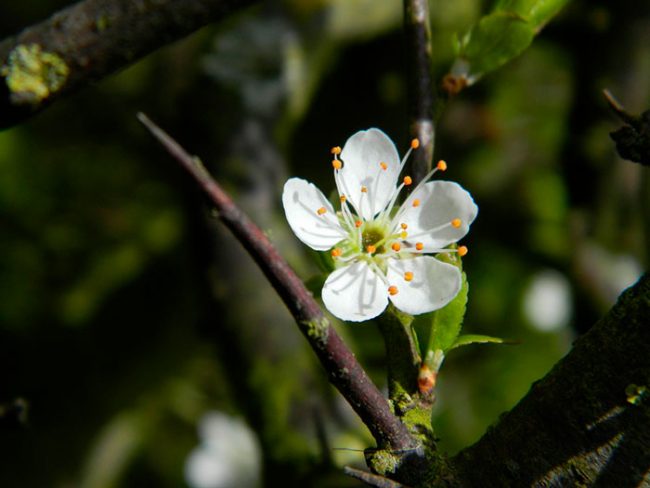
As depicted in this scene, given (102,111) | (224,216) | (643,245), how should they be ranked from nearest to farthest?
(224,216)
(643,245)
(102,111)

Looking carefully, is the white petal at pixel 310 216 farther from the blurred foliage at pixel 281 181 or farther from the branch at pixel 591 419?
the blurred foliage at pixel 281 181

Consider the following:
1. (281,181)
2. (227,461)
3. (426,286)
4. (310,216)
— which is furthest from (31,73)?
(227,461)

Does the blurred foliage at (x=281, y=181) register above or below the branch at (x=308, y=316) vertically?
above

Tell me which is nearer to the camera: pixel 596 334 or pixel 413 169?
pixel 596 334

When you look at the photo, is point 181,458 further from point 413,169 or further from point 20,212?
point 413,169

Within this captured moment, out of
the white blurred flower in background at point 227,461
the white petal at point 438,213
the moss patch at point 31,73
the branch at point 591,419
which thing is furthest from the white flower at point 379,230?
the white blurred flower in background at point 227,461

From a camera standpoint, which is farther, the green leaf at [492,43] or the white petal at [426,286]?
the green leaf at [492,43]

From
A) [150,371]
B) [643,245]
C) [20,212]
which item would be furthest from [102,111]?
[643,245]
